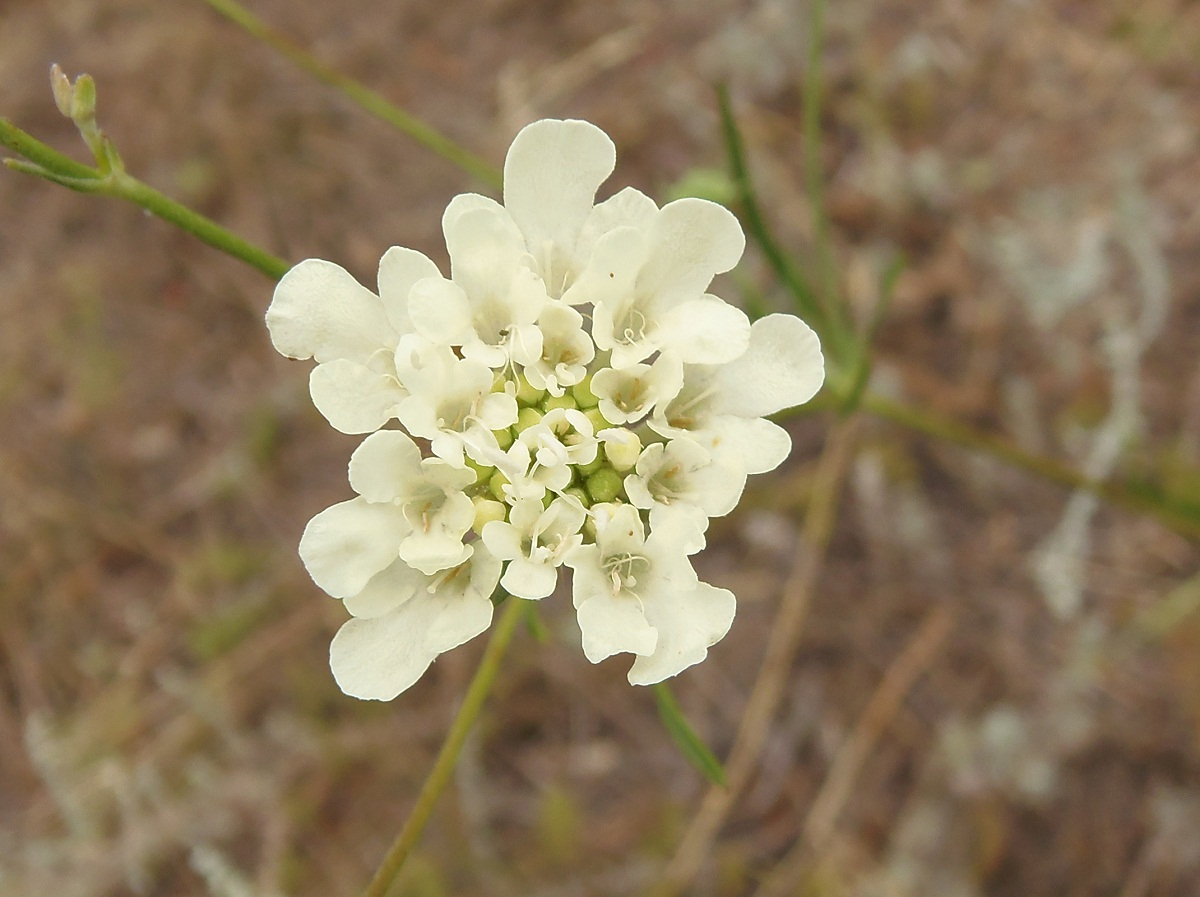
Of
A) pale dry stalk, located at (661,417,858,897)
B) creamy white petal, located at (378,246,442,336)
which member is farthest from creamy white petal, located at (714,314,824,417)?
pale dry stalk, located at (661,417,858,897)

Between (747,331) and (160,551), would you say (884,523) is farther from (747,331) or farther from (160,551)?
(160,551)

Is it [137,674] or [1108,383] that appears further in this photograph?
[137,674]

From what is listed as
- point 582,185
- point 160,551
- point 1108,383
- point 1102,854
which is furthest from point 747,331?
point 160,551

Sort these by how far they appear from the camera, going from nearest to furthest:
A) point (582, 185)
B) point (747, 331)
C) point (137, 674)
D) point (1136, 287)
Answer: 1. point (747, 331)
2. point (582, 185)
3. point (1136, 287)
4. point (137, 674)

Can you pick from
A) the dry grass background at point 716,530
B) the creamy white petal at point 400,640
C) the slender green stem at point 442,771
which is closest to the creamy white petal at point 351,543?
the creamy white petal at point 400,640

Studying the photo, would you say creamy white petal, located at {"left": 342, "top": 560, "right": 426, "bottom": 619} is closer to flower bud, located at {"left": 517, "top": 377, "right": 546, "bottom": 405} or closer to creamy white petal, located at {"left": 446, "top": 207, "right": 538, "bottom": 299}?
flower bud, located at {"left": 517, "top": 377, "right": 546, "bottom": 405}

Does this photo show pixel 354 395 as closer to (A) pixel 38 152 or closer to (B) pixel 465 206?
(B) pixel 465 206

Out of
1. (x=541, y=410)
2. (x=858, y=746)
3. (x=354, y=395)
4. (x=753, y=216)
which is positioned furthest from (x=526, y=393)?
(x=858, y=746)
